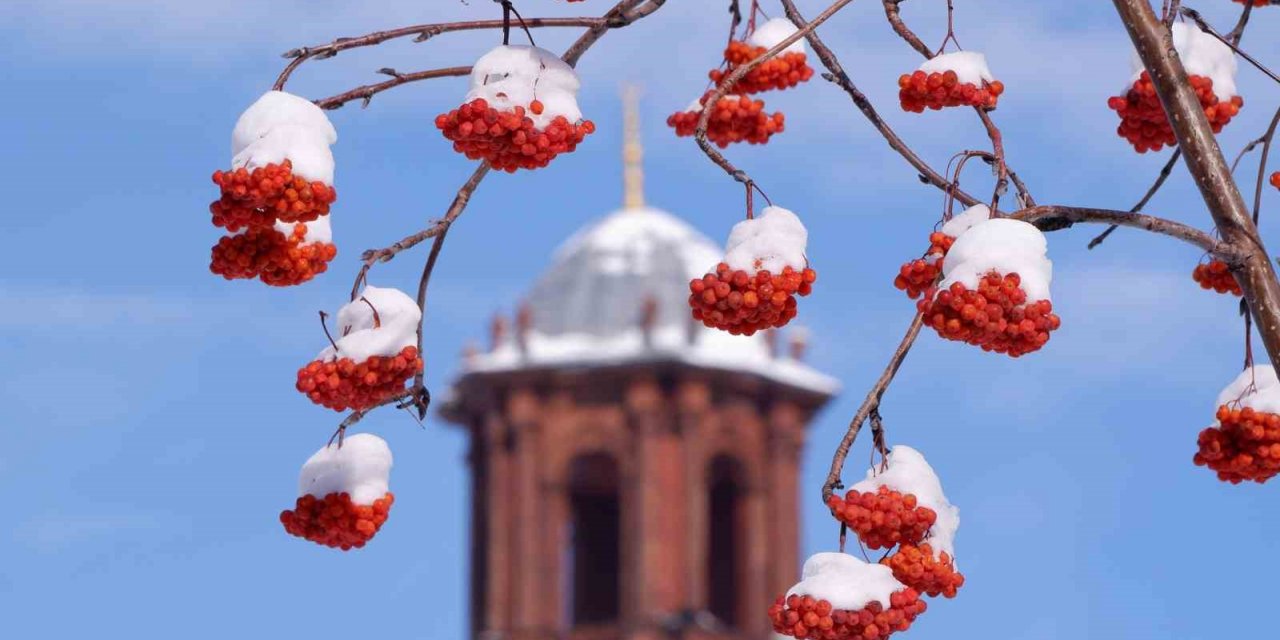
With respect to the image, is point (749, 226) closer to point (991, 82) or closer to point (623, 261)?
point (991, 82)

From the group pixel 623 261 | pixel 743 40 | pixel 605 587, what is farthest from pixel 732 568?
pixel 743 40

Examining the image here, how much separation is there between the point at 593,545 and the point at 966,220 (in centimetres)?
5679

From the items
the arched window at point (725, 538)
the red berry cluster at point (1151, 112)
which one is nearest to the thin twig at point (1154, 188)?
the red berry cluster at point (1151, 112)

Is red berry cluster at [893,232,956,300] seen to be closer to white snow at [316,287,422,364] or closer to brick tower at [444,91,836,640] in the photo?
white snow at [316,287,422,364]

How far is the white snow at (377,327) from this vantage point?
566cm

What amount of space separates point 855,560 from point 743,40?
186 cm

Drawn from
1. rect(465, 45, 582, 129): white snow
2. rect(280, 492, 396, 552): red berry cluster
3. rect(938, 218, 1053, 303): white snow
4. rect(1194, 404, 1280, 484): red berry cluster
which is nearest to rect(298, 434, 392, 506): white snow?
rect(280, 492, 396, 552): red berry cluster

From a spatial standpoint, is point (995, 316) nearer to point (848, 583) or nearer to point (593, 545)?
point (848, 583)

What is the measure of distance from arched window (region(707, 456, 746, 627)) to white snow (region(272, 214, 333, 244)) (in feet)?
179

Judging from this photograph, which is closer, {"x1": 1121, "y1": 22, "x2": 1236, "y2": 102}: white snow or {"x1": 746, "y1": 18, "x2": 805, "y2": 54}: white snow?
{"x1": 1121, "y1": 22, "x2": 1236, "y2": 102}: white snow

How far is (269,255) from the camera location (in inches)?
219

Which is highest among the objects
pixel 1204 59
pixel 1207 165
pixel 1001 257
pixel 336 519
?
pixel 1204 59

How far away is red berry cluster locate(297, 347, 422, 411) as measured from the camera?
5.64 meters

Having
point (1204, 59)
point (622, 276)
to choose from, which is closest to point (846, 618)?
point (1204, 59)
